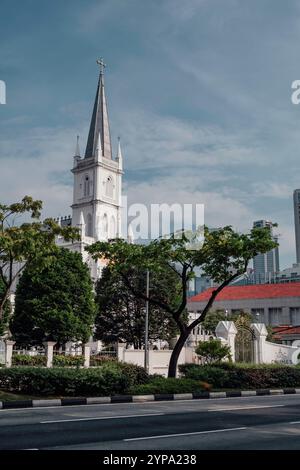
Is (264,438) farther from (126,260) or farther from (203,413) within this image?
(126,260)

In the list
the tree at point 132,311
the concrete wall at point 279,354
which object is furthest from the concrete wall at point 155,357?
the tree at point 132,311

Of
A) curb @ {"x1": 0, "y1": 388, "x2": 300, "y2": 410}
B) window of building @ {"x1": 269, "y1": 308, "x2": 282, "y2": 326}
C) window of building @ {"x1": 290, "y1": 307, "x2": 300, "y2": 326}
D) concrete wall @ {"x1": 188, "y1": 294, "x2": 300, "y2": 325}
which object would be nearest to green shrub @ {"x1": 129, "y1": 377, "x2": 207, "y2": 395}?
curb @ {"x1": 0, "y1": 388, "x2": 300, "y2": 410}

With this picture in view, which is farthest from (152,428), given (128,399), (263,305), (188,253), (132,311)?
(263,305)

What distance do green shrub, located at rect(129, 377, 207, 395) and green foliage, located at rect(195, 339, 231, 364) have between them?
8.52m

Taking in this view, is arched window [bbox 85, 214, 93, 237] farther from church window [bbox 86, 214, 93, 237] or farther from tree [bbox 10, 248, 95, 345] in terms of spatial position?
tree [bbox 10, 248, 95, 345]

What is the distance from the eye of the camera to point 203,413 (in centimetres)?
1237

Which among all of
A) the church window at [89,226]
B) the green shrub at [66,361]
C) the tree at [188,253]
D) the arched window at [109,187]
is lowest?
the green shrub at [66,361]

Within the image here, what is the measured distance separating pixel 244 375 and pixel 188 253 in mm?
5504

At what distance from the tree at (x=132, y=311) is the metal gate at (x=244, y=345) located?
48.2 ft

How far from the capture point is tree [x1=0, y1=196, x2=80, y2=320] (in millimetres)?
17016

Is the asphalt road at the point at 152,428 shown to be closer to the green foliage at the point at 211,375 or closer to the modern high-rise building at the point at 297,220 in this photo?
the green foliage at the point at 211,375

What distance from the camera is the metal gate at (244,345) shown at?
2998 centimetres

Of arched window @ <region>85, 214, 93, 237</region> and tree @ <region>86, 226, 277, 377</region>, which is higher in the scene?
arched window @ <region>85, 214, 93, 237</region>

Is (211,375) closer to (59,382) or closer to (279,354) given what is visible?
(59,382)
